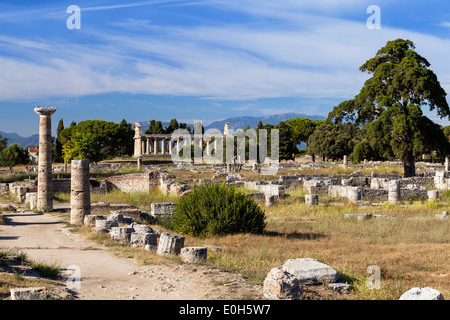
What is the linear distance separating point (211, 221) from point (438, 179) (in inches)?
910

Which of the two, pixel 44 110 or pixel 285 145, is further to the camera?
pixel 285 145

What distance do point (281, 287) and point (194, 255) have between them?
12.0 feet

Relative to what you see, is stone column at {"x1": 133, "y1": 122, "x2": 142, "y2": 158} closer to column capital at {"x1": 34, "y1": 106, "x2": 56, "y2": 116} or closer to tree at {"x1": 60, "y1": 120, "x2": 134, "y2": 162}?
tree at {"x1": 60, "y1": 120, "x2": 134, "y2": 162}

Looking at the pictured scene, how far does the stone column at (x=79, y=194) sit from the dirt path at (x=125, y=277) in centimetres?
394

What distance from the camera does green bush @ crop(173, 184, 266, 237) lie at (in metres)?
15.7

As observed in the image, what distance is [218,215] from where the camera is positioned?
15688 millimetres

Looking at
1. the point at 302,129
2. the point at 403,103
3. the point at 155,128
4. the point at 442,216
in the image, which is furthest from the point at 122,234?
the point at 155,128

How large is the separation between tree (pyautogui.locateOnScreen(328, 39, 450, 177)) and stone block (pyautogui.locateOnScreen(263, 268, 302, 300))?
28.0m

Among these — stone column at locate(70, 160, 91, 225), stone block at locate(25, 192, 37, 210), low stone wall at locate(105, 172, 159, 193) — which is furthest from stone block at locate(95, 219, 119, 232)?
low stone wall at locate(105, 172, 159, 193)

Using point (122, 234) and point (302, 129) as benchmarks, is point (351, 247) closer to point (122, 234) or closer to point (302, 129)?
point (122, 234)

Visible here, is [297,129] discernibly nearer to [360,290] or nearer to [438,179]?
[438,179]

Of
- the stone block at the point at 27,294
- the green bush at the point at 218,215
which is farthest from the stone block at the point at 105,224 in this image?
the stone block at the point at 27,294

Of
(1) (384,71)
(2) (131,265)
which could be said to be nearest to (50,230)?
(2) (131,265)

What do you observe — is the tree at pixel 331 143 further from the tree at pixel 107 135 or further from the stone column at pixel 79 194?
the stone column at pixel 79 194
